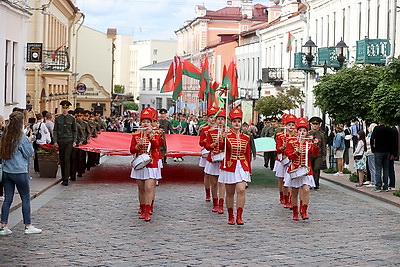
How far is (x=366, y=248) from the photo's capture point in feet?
37.7

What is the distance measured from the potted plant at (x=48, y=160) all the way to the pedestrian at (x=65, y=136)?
1273 mm

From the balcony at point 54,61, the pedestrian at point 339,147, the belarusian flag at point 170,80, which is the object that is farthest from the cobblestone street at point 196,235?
the balcony at point 54,61

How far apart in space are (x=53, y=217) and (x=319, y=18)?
34.9m

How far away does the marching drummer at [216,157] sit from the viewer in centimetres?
1474

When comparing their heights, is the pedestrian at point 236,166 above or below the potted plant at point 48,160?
above

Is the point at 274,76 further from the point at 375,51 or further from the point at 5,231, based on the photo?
the point at 5,231

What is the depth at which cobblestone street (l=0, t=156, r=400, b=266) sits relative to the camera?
1044 centimetres

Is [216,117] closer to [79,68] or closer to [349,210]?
[349,210]

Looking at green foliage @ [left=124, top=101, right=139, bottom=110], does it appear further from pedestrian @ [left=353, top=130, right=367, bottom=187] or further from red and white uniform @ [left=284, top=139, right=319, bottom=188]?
red and white uniform @ [left=284, top=139, right=319, bottom=188]

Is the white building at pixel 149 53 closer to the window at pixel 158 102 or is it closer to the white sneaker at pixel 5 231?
the window at pixel 158 102

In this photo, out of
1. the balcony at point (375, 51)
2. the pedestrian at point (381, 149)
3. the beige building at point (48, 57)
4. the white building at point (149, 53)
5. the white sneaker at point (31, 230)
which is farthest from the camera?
the white building at point (149, 53)

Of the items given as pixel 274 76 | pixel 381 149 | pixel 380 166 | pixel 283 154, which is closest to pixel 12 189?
pixel 283 154

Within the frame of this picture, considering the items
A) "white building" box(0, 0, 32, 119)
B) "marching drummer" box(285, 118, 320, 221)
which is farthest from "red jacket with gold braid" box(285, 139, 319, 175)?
"white building" box(0, 0, 32, 119)

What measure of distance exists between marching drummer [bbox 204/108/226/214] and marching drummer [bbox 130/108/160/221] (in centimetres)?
106
